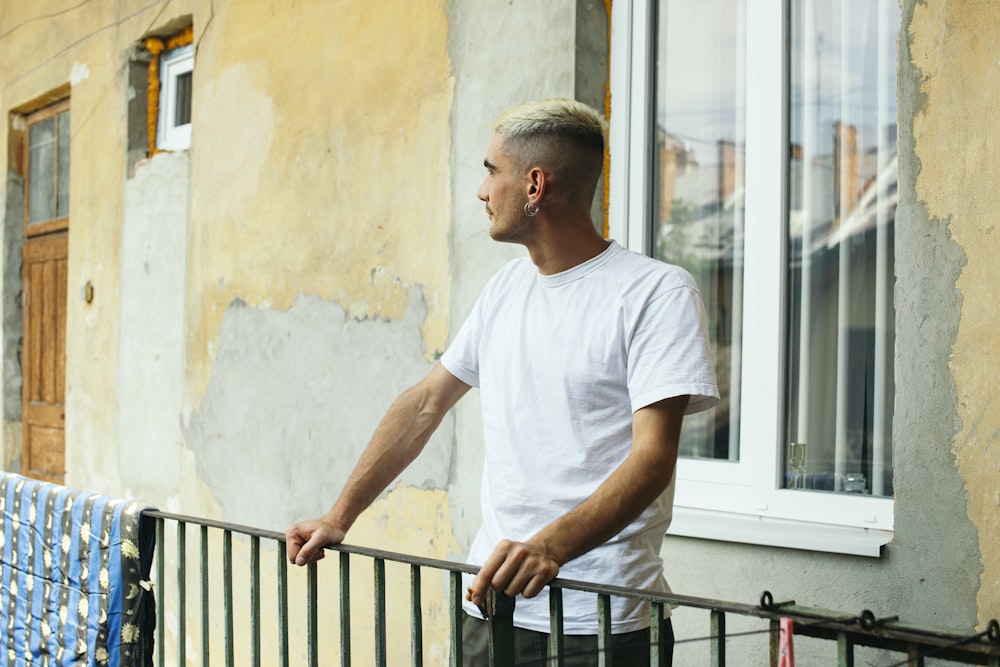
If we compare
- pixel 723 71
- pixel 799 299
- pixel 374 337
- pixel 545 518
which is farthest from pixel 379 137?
pixel 545 518

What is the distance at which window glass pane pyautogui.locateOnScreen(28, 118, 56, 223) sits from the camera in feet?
23.4

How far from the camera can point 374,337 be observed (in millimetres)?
4242

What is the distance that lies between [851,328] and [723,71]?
94 centimetres

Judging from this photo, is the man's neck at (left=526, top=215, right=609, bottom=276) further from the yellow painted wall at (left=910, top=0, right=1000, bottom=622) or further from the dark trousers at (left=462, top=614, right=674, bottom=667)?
the yellow painted wall at (left=910, top=0, right=1000, bottom=622)

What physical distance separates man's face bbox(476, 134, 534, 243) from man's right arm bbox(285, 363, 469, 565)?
411 mm

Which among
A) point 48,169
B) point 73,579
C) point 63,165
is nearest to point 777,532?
point 73,579

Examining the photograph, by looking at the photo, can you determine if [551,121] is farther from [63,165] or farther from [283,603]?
[63,165]

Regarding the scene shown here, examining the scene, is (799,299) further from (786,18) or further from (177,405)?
(177,405)

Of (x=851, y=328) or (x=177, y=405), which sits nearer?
(x=851, y=328)

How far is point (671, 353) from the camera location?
2.00m

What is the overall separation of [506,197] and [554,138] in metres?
0.16

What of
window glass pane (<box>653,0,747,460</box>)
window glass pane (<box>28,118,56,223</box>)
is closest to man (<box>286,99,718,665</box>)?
window glass pane (<box>653,0,747,460</box>)

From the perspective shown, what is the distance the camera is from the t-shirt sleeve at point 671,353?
1.97 metres

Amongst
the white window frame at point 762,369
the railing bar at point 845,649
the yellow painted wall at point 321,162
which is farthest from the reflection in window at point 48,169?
the railing bar at point 845,649
